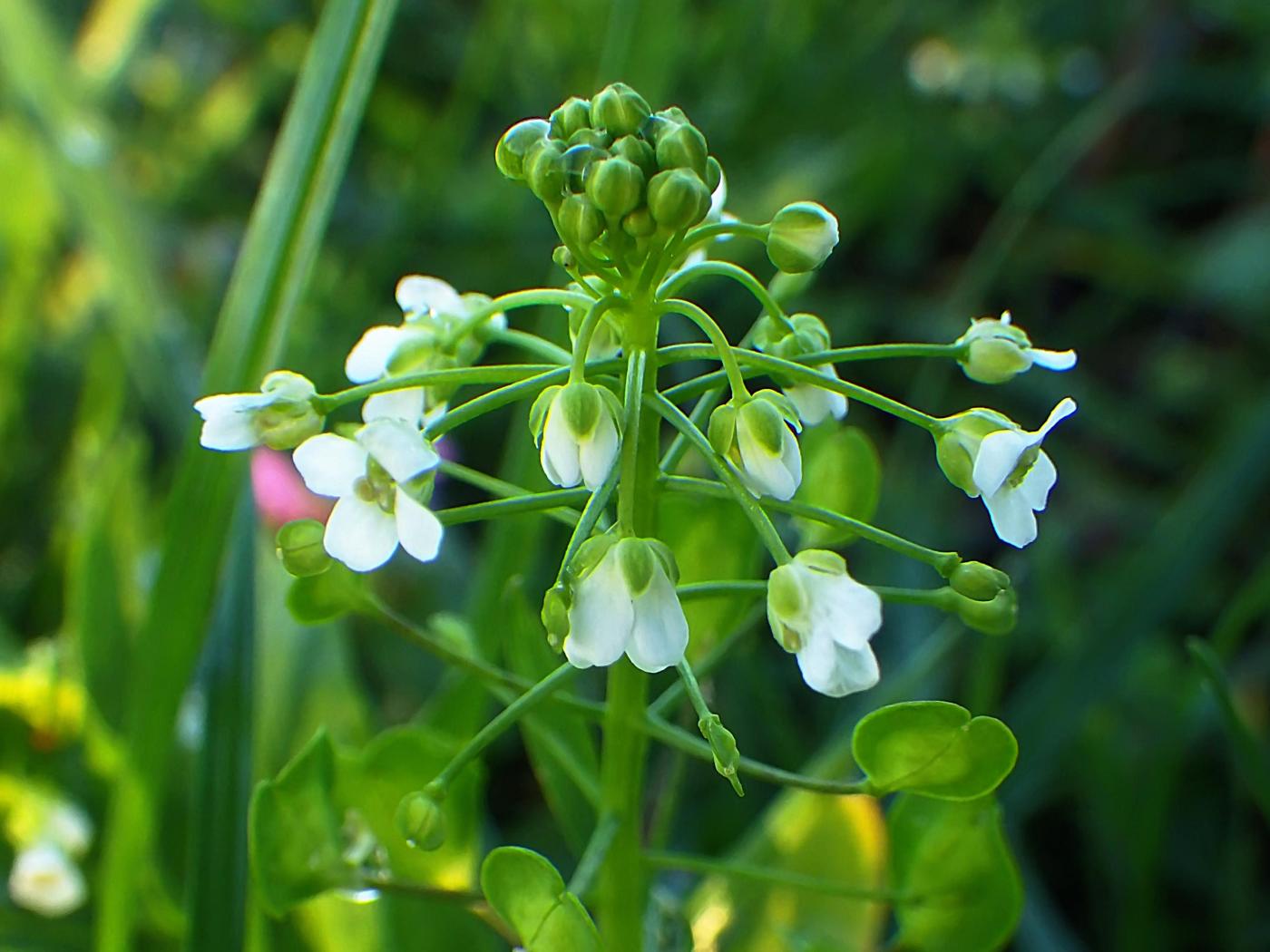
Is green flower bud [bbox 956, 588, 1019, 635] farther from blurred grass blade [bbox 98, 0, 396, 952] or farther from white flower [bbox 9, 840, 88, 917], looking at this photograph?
white flower [bbox 9, 840, 88, 917]

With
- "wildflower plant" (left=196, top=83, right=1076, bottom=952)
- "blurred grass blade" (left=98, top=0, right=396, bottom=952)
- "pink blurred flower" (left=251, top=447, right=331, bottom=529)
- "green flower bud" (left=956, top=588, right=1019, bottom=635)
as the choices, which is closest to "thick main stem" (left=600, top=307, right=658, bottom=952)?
Result: "wildflower plant" (left=196, top=83, right=1076, bottom=952)

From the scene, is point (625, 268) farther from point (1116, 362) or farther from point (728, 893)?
point (1116, 362)

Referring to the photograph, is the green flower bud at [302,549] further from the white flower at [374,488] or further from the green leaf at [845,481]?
the green leaf at [845,481]

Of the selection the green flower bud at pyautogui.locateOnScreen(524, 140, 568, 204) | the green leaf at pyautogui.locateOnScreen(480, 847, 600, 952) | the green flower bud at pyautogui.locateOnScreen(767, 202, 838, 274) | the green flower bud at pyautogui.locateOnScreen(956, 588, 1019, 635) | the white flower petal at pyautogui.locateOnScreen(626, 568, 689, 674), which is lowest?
the green leaf at pyautogui.locateOnScreen(480, 847, 600, 952)

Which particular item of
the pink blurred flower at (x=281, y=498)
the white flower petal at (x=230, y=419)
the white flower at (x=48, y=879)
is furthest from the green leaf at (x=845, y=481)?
the pink blurred flower at (x=281, y=498)

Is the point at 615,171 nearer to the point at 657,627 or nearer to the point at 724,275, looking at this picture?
the point at 724,275

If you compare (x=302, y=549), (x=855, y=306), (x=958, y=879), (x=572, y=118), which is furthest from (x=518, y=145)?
(x=855, y=306)
